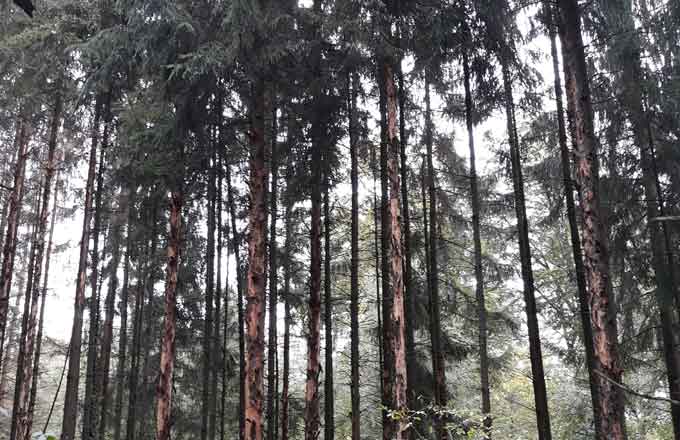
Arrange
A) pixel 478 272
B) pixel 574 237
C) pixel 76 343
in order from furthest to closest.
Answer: pixel 478 272
pixel 76 343
pixel 574 237

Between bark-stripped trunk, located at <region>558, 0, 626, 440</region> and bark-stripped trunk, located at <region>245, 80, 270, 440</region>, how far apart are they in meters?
5.00

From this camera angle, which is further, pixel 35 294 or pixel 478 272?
pixel 35 294

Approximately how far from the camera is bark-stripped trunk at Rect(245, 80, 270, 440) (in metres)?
8.02

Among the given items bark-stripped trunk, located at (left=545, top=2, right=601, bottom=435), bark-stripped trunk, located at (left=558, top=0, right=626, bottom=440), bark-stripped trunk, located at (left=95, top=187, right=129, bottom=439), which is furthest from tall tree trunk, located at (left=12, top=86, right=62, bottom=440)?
bark-stripped trunk, located at (left=545, top=2, right=601, bottom=435)

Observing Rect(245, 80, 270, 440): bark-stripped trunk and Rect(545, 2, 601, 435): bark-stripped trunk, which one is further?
Rect(545, 2, 601, 435): bark-stripped trunk

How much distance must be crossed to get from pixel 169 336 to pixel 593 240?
25.7 feet

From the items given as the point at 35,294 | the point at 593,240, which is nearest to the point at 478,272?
the point at 593,240

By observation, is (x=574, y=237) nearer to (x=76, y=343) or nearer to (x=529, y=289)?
(x=529, y=289)

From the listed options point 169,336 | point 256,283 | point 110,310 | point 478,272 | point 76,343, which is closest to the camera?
point 256,283

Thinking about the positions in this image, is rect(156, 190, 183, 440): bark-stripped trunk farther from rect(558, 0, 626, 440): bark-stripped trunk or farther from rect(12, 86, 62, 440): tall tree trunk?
rect(558, 0, 626, 440): bark-stripped trunk

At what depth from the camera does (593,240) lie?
636cm

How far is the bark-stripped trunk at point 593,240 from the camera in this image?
603cm

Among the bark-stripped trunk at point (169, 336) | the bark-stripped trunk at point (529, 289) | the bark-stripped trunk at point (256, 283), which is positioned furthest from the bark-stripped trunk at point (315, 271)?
the bark-stripped trunk at point (529, 289)

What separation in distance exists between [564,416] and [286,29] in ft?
41.8
